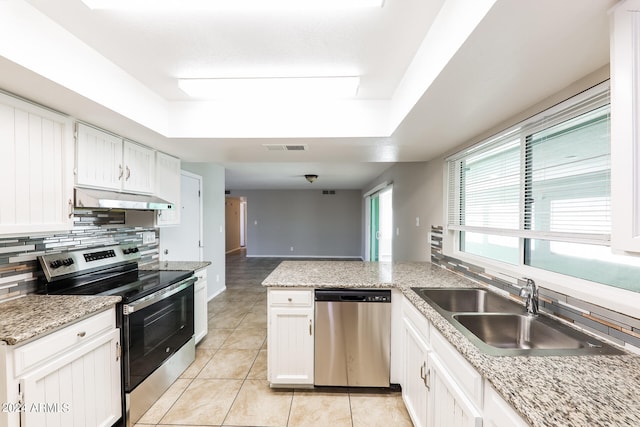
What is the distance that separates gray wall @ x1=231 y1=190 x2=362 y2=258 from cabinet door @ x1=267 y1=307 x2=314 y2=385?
6904 mm

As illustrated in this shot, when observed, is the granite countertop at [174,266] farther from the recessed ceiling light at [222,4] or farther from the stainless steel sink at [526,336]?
Answer: the stainless steel sink at [526,336]

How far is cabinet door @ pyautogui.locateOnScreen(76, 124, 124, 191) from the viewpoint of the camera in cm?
180

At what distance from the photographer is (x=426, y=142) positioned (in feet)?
7.67

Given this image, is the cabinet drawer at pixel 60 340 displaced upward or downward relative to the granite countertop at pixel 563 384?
downward

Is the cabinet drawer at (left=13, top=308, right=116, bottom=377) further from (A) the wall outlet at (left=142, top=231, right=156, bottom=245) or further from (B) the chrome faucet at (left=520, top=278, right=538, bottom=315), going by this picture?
(B) the chrome faucet at (left=520, top=278, right=538, bottom=315)

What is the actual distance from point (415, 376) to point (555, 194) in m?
1.35

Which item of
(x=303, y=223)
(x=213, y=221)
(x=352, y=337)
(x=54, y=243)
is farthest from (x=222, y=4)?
(x=303, y=223)

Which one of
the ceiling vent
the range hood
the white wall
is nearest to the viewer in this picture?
the range hood

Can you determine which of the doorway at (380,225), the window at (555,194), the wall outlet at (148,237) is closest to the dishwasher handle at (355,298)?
the window at (555,194)

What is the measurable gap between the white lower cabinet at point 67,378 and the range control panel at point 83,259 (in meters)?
0.54

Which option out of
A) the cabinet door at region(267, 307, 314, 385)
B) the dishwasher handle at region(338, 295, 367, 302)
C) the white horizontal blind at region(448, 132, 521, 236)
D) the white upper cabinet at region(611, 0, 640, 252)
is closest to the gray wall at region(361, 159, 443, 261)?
the white horizontal blind at region(448, 132, 521, 236)

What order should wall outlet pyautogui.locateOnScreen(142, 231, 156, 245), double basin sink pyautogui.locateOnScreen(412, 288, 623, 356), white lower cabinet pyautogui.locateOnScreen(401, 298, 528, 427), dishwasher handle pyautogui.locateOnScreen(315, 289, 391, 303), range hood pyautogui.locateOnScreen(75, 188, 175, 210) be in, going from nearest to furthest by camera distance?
white lower cabinet pyautogui.locateOnScreen(401, 298, 528, 427)
double basin sink pyautogui.locateOnScreen(412, 288, 623, 356)
range hood pyautogui.locateOnScreen(75, 188, 175, 210)
dishwasher handle pyautogui.locateOnScreen(315, 289, 391, 303)
wall outlet pyautogui.locateOnScreen(142, 231, 156, 245)

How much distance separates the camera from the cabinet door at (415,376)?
155 centimetres

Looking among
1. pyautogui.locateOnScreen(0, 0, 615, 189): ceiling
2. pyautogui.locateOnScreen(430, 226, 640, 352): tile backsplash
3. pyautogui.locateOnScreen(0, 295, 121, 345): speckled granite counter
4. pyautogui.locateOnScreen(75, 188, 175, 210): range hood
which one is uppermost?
pyautogui.locateOnScreen(0, 0, 615, 189): ceiling
